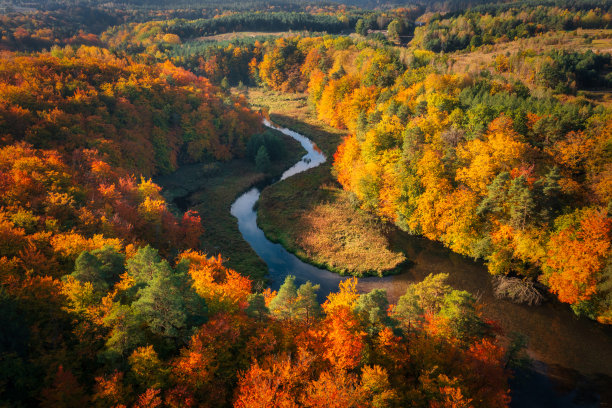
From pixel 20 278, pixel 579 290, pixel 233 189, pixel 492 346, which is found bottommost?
pixel 233 189

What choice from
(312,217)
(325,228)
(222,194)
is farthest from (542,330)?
(222,194)

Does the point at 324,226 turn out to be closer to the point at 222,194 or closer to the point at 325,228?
the point at 325,228

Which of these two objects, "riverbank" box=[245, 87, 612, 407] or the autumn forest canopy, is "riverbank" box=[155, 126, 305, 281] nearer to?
the autumn forest canopy

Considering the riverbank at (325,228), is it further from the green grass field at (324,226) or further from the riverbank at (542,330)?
the riverbank at (542,330)

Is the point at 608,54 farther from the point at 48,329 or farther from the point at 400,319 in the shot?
the point at 48,329

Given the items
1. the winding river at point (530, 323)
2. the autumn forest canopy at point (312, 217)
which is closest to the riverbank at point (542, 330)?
the winding river at point (530, 323)

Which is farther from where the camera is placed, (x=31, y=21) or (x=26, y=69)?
(x=31, y=21)

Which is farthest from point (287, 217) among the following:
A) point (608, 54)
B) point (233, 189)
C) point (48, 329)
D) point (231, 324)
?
point (608, 54)
